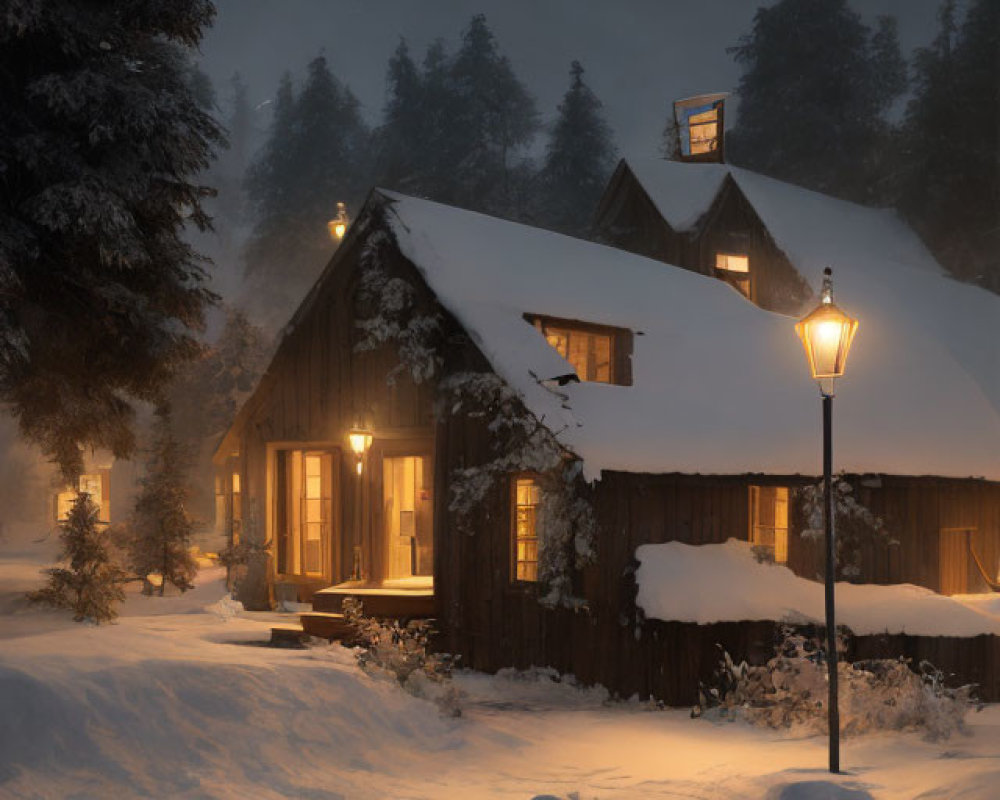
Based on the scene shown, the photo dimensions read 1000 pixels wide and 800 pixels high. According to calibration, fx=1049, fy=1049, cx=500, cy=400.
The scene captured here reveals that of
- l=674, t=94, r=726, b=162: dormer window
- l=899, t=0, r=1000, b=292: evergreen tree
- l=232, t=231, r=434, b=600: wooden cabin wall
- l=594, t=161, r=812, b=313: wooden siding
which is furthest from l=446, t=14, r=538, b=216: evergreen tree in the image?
l=232, t=231, r=434, b=600: wooden cabin wall

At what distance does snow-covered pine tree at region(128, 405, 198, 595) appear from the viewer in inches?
933

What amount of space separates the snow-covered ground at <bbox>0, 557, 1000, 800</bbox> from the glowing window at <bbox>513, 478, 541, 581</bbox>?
9.39 ft

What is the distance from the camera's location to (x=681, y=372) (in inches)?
656

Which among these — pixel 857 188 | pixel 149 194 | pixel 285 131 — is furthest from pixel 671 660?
pixel 285 131

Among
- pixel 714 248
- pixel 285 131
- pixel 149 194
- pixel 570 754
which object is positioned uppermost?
pixel 285 131

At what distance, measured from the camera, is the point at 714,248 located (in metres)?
24.2

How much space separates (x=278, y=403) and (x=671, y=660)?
8.46 metres

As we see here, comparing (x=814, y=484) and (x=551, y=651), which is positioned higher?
(x=814, y=484)

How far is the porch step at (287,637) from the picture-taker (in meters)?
14.0

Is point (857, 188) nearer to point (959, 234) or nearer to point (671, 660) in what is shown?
point (959, 234)

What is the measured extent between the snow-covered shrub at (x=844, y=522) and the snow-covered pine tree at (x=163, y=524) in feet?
47.8

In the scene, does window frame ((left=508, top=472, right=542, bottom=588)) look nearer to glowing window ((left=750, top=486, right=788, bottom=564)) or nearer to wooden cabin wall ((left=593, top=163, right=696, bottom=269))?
glowing window ((left=750, top=486, right=788, bottom=564))

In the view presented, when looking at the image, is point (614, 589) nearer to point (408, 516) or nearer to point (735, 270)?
Result: point (408, 516)

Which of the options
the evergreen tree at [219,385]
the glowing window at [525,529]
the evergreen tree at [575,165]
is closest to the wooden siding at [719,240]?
the glowing window at [525,529]
